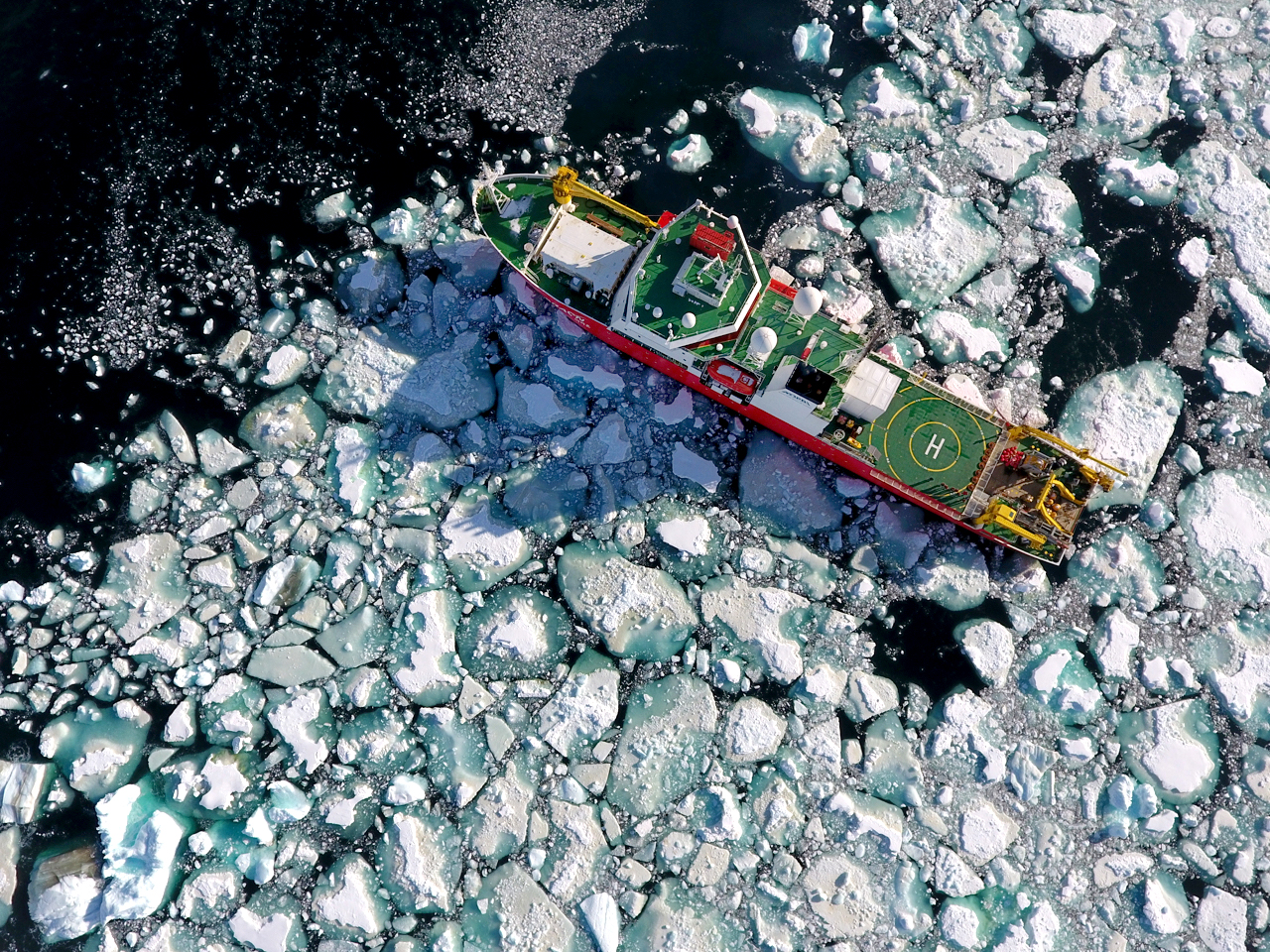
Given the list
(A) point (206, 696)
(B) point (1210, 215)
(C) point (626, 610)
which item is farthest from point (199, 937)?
(B) point (1210, 215)

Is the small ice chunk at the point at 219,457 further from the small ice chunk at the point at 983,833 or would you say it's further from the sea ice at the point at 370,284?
the small ice chunk at the point at 983,833

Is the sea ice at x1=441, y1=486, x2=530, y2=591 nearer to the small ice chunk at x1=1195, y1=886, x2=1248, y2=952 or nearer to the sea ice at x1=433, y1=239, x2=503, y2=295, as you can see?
the sea ice at x1=433, y1=239, x2=503, y2=295

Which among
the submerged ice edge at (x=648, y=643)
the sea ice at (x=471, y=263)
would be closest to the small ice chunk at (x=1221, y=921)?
the submerged ice edge at (x=648, y=643)

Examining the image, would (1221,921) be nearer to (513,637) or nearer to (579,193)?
(513,637)

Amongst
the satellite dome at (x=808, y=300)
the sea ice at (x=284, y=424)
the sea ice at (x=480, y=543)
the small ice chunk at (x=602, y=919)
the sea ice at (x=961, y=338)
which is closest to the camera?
the small ice chunk at (x=602, y=919)

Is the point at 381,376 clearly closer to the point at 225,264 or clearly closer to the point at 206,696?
the point at 225,264

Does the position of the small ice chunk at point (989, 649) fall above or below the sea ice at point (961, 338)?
below
